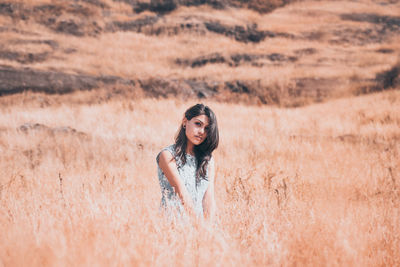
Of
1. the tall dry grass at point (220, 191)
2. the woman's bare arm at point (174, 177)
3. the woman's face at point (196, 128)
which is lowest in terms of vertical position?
the tall dry grass at point (220, 191)

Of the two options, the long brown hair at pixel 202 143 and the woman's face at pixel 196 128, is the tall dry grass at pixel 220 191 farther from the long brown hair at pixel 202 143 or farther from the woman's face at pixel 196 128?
the woman's face at pixel 196 128

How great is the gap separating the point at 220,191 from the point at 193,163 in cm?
124

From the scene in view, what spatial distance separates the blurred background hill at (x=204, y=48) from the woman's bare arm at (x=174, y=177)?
37.4 ft

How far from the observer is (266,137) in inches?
320

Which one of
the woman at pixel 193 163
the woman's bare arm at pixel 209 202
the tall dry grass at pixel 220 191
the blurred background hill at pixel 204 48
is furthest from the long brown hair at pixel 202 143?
the blurred background hill at pixel 204 48

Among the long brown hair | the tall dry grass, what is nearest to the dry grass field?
the tall dry grass

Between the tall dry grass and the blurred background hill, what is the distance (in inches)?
127

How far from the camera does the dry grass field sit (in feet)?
8.05

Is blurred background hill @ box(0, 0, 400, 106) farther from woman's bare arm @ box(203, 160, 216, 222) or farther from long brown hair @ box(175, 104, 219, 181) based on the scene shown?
woman's bare arm @ box(203, 160, 216, 222)

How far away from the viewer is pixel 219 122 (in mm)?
10438

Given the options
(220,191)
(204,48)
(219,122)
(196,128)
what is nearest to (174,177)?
(196,128)

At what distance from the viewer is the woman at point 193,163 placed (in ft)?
10.0

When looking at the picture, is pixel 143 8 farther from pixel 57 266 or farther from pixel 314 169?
pixel 57 266

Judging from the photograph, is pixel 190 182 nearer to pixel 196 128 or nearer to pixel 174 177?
pixel 174 177
